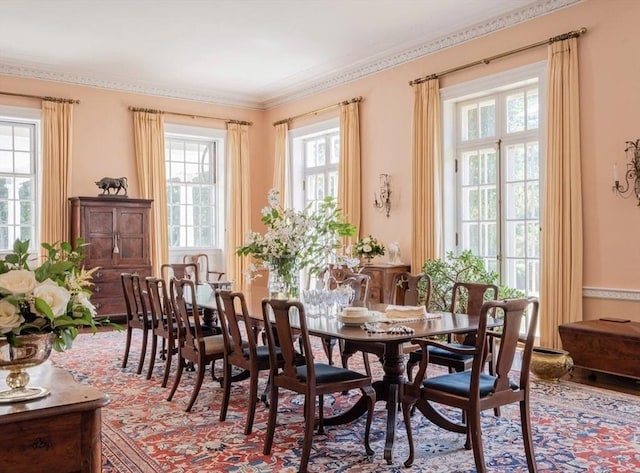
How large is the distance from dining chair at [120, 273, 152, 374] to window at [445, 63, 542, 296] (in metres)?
3.85

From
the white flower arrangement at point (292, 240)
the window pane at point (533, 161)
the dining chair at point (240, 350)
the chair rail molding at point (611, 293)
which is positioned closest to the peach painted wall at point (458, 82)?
the chair rail molding at point (611, 293)

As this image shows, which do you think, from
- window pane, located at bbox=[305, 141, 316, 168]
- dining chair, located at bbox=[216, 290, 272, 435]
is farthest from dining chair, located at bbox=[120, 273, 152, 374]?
window pane, located at bbox=[305, 141, 316, 168]

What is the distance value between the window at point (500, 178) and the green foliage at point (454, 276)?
0.34m

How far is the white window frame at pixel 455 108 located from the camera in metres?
6.48

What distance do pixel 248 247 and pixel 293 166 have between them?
5.62 m

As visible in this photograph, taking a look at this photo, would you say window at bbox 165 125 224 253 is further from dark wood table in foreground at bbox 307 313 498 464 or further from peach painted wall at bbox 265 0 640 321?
dark wood table in foreground at bbox 307 313 498 464

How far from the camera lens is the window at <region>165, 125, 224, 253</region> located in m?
10.4

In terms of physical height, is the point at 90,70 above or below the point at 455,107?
above

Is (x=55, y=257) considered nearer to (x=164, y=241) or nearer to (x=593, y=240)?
(x=593, y=240)

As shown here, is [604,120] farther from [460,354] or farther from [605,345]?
[460,354]

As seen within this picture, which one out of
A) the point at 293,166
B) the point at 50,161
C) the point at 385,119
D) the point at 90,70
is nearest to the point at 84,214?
the point at 50,161

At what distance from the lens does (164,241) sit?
9.87 m

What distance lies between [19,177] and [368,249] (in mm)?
5318

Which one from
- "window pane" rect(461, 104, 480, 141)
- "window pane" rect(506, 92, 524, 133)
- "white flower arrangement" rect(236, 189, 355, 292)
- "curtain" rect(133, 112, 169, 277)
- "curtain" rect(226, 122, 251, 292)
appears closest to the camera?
"white flower arrangement" rect(236, 189, 355, 292)
